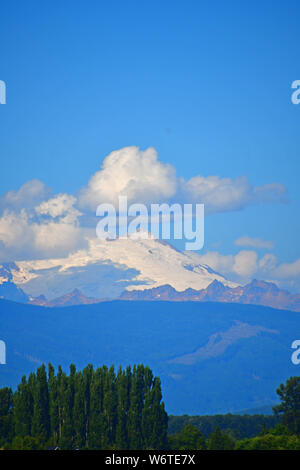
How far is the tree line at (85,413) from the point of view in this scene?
7038 cm

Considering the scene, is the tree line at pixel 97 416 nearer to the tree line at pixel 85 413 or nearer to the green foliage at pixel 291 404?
the tree line at pixel 85 413

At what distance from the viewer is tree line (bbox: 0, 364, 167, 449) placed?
70.4 m

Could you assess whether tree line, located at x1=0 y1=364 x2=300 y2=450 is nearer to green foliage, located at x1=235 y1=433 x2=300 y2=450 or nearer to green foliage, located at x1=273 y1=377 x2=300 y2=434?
green foliage, located at x1=235 y1=433 x2=300 y2=450

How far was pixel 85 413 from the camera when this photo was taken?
238ft

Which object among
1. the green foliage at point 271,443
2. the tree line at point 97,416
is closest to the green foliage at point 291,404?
the tree line at point 97,416

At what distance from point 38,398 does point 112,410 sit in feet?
27.2

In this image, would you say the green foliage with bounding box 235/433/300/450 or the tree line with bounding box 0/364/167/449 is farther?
the tree line with bounding box 0/364/167/449

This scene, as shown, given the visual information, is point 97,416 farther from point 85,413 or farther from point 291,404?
point 291,404

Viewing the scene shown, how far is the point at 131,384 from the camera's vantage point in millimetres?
Answer: 76312

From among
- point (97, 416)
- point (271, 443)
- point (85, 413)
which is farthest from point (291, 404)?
point (85, 413)

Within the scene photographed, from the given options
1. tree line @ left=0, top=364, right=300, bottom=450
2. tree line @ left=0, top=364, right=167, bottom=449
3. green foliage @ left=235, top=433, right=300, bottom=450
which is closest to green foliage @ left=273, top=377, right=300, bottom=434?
tree line @ left=0, top=364, right=300, bottom=450
